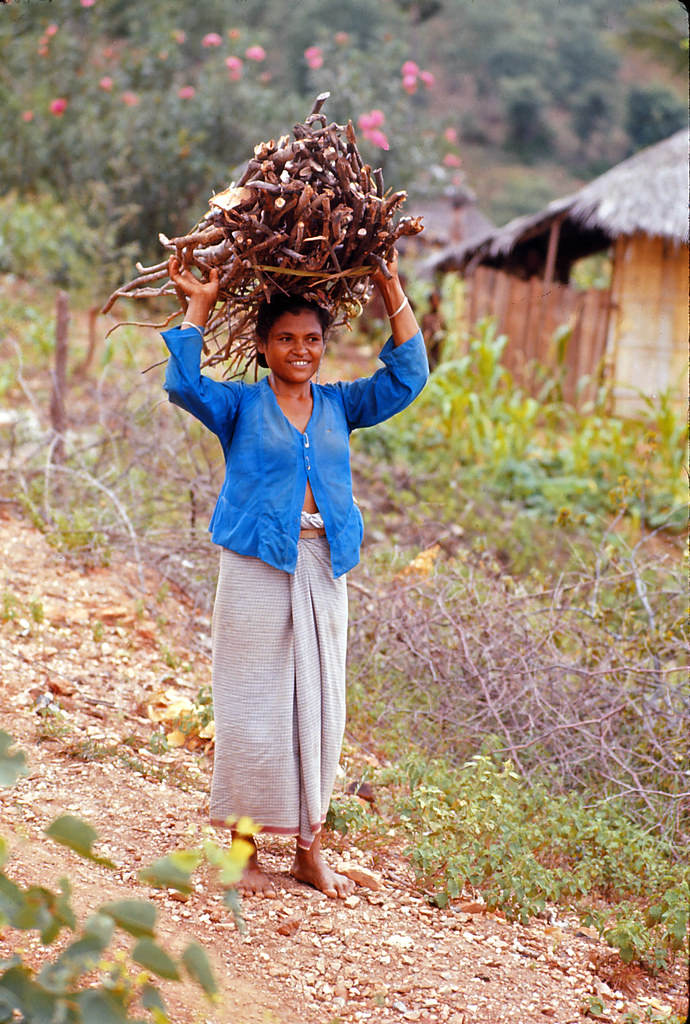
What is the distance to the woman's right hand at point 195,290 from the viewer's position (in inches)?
99.7

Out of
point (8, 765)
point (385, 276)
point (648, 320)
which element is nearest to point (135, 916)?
point (8, 765)

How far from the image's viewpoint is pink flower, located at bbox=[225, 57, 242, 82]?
1052 centimetres

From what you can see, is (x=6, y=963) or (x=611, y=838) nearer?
(x=6, y=963)

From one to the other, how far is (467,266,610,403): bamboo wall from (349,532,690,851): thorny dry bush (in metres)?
5.58

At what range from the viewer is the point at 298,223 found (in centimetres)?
247

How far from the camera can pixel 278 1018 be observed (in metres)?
2.26

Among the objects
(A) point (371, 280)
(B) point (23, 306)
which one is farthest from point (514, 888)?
(B) point (23, 306)

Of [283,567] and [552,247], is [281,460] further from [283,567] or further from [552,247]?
[552,247]

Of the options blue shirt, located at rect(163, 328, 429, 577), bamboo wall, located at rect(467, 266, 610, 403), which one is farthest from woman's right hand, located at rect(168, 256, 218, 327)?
bamboo wall, located at rect(467, 266, 610, 403)

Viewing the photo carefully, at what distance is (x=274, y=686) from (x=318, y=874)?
54 centimetres

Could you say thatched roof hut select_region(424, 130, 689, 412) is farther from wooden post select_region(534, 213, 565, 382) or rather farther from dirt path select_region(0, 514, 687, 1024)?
dirt path select_region(0, 514, 687, 1024)

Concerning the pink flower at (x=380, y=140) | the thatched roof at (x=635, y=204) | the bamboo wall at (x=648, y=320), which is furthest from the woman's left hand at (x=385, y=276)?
the bamboo wall at (x=648, y=320)

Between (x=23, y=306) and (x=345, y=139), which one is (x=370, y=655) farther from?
(x=23, y=306)

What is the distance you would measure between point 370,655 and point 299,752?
156 centimetres
